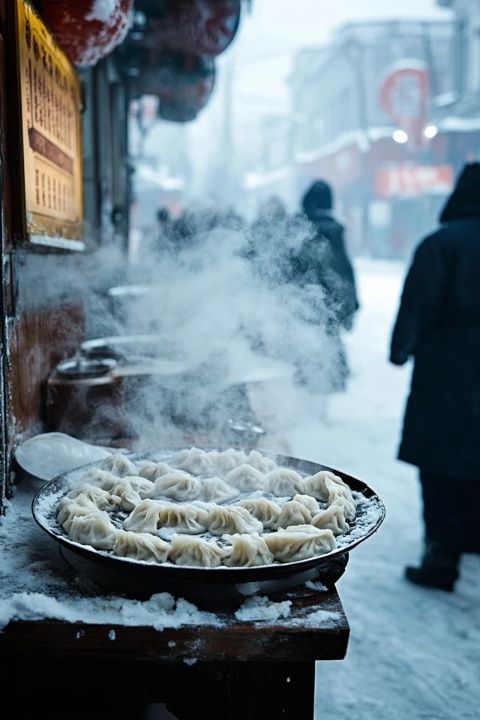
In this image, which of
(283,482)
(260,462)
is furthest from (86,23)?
(283,482)

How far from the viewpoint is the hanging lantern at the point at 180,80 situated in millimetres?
7371

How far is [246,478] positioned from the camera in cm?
274

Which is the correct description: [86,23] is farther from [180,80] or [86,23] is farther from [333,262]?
[333,262]

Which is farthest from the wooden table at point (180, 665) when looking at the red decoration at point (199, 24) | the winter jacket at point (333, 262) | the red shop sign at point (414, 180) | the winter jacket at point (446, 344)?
the red shop sign at point (414, 180)

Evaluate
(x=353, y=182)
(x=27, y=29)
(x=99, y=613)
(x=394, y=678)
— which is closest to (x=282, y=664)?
(x=99, y=613)

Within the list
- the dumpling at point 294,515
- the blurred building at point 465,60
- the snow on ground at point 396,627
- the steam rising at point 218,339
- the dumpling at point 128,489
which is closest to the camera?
the dumpling at point 294,515

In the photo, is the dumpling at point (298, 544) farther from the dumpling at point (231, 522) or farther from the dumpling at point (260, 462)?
the dumpling at point (260, 462)

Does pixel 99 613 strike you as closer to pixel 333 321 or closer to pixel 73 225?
pixel 73 225

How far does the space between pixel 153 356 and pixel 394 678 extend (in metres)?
2.73

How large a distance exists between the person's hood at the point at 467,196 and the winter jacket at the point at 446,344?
0.54ft

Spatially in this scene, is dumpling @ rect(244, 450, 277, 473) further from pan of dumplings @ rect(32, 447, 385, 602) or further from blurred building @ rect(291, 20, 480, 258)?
blurred building @ rect(291, 20, 480, 258)

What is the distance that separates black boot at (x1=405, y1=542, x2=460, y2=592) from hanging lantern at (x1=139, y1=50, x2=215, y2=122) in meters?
5.58

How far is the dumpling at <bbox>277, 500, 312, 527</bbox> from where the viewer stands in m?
2.32

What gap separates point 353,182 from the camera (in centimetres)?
3083
